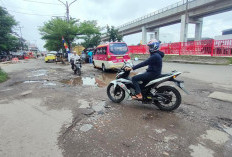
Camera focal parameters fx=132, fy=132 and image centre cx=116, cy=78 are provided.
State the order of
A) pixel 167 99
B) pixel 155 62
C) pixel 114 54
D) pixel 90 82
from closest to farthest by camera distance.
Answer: pixel 155 62
pixel 167 99
pixel 90 82
pixel 114 54

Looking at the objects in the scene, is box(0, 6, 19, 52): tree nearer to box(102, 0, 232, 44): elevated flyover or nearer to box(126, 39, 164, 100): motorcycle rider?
box(102, 0, 232, 44): elevated flyover

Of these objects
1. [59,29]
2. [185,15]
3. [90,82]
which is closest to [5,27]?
[59,29]

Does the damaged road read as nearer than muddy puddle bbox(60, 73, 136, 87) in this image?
Yes

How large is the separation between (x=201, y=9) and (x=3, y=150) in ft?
96.1

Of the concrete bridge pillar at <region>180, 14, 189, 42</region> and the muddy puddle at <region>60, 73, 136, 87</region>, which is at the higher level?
the concrete bridge pillar at <region>180, 14, 189, 42</region>

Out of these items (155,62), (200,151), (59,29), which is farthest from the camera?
(59,29)

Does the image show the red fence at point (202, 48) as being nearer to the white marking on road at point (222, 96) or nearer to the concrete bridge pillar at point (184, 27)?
the white marking on road at point (222, 96)

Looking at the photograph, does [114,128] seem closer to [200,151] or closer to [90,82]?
[200,151]

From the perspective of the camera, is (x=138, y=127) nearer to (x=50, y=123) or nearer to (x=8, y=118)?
(x=50, y=123)

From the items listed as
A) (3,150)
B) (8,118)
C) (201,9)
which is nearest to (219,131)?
(3,150)

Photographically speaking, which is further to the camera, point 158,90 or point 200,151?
point 158,90

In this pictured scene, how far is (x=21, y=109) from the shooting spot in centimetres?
399

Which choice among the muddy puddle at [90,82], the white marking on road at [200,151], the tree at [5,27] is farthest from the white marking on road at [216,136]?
the tree at [5,27]

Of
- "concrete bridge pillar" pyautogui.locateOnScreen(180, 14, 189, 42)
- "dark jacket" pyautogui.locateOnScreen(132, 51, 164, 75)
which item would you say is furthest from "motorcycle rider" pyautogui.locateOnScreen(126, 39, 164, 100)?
"concrete bridge pillar" pyautogui.locateOnScreen(180, 14, 189, 42)
